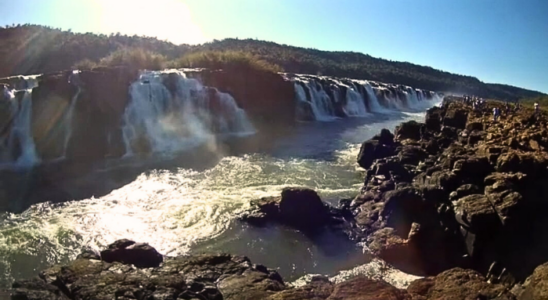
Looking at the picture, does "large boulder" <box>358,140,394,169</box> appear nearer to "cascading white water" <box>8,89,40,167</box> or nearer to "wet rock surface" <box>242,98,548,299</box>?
"wet rock surface" <box>242,98,548,299</box>

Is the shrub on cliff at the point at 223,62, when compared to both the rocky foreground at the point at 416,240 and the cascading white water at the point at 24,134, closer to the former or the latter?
the cascading white water at the point at 24,134

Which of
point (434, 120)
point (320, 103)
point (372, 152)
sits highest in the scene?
point (320, 103)

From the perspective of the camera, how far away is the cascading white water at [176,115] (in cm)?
3322

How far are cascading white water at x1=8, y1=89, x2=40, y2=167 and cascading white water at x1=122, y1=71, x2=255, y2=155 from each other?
5446 mm

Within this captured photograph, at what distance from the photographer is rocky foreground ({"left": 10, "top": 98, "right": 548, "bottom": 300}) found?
9.95 metres

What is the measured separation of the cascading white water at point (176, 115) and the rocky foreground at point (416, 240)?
55.0 feet

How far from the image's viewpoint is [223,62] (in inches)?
1890

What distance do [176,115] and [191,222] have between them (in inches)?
832

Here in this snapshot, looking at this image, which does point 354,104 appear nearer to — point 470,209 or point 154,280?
point 470,209

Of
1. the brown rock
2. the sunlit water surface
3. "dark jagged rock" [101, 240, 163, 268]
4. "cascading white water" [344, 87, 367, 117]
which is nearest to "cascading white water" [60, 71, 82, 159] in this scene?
the sunlit water surface

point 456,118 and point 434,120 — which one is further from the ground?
point 456,118

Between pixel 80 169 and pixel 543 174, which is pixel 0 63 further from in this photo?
pixel 543 174

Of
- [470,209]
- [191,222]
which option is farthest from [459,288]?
[191,222]

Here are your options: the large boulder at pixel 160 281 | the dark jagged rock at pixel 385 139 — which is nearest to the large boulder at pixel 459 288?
the large boulder at pixel 160 281
